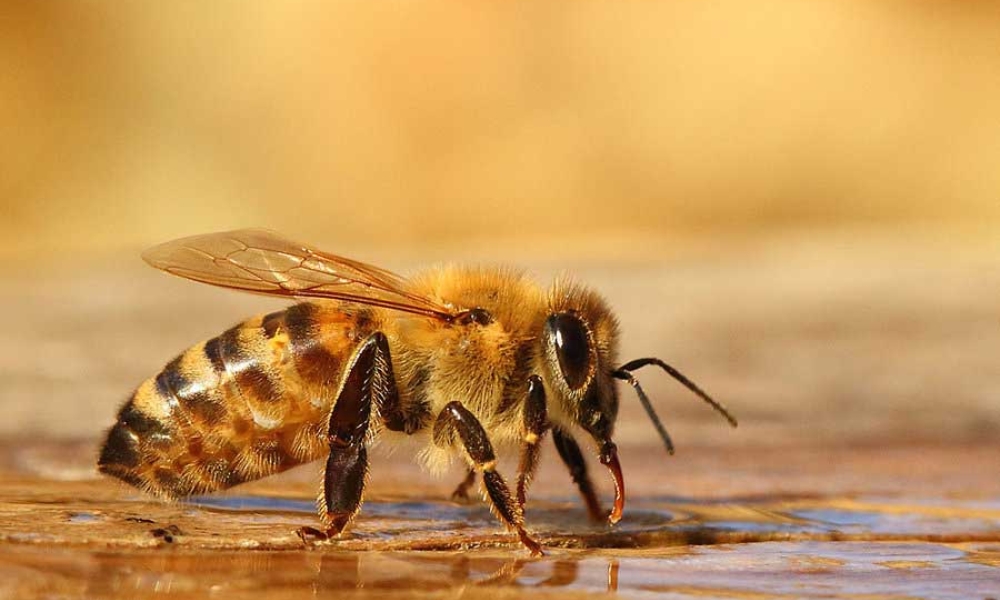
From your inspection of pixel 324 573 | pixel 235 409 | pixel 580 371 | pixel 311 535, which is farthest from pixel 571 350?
pixel 324 573

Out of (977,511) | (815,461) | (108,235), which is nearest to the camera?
(977,511)

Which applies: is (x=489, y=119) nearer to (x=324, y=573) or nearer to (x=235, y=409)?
(x=235, y=409)

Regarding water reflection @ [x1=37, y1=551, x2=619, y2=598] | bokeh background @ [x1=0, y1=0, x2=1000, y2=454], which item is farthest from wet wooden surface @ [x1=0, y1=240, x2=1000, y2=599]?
bokeh background @ [x1=0, y1=0, x2=1000, y2=454]

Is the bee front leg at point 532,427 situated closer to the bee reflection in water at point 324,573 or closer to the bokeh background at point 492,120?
the bee reflection in water at point 324,573

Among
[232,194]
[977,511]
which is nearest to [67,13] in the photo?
[232,194]

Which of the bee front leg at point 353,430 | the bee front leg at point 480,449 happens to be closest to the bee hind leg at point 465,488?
the bee front leg at point 480,449

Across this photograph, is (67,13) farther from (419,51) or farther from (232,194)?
(419,51)
